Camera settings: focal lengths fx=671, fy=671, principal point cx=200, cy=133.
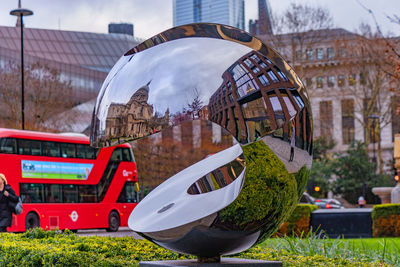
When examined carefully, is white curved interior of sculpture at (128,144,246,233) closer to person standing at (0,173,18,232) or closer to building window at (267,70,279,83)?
building window at (267,70,279,83)

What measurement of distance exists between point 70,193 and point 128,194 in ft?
12.2

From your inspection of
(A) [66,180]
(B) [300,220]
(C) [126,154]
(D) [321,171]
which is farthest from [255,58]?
(D) [321,171]

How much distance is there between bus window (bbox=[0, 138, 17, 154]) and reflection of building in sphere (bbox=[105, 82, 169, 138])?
17636 millimetres

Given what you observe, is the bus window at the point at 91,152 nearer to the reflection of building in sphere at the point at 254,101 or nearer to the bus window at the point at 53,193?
the bus window at the point at 53,193

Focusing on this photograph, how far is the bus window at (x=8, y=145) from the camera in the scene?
2269 cm

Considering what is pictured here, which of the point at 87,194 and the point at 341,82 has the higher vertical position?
the point at 341,82

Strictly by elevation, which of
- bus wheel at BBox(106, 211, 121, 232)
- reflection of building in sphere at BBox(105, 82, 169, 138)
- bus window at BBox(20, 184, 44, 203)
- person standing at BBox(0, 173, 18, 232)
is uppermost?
reflection of building in sphere at BBox(105, 82, 169, 138)

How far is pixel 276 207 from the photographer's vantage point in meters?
5.88

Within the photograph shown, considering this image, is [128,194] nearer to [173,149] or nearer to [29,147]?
[29,147]

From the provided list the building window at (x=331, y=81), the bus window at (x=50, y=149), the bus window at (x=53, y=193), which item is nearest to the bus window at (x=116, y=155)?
the bus window at (x=50, y=149)

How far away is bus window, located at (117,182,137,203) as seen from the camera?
28328mm

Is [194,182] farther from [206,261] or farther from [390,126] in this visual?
[390,126]

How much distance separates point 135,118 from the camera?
584cm

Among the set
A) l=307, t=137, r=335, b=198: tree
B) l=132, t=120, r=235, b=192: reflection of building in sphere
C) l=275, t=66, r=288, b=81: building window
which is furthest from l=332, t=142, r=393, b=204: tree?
l=275, t=66, r=288, b=81: building window
